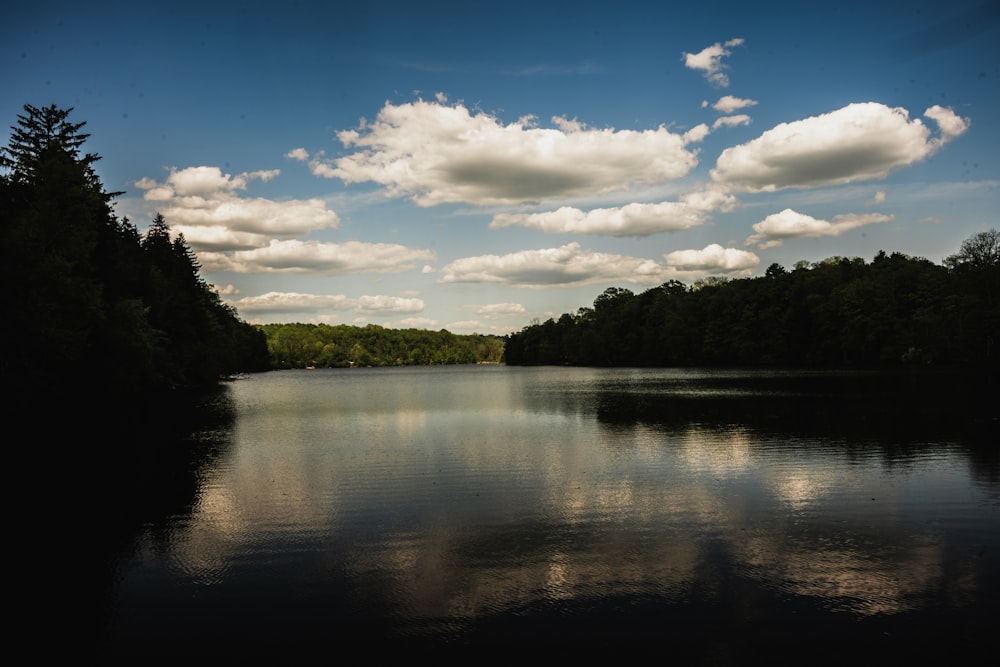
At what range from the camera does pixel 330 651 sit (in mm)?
8258

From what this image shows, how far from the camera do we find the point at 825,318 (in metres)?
122

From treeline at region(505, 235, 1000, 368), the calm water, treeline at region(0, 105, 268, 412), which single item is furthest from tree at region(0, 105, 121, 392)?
treeline at region(505, 235, 1000, 368)

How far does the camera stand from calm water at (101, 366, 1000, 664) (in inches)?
344

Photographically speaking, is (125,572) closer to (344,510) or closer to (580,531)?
(344,510)

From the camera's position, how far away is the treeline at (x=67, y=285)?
34812 mm

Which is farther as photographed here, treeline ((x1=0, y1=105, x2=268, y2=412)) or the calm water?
treeline ((x1=0, y1=105, x2=268, y2=412))

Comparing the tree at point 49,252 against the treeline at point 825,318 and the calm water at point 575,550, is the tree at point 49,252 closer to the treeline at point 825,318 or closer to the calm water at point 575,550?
the calm water at point 575,550

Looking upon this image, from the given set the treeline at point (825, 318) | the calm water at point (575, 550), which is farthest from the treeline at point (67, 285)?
the treeline at point (825, 318)

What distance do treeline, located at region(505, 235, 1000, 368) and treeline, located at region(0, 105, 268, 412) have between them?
4035 inches

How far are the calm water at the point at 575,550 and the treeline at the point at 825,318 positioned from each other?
79918mm

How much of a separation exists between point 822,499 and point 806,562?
5.57 m

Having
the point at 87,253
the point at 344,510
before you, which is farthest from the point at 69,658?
the point at 87,253

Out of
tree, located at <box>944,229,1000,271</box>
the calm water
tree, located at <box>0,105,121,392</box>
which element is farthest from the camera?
tree, located at <box>944,229,1000,271</box>

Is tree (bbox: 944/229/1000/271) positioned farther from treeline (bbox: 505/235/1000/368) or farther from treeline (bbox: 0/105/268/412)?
treeline (bbox: 0/105/268/412)
